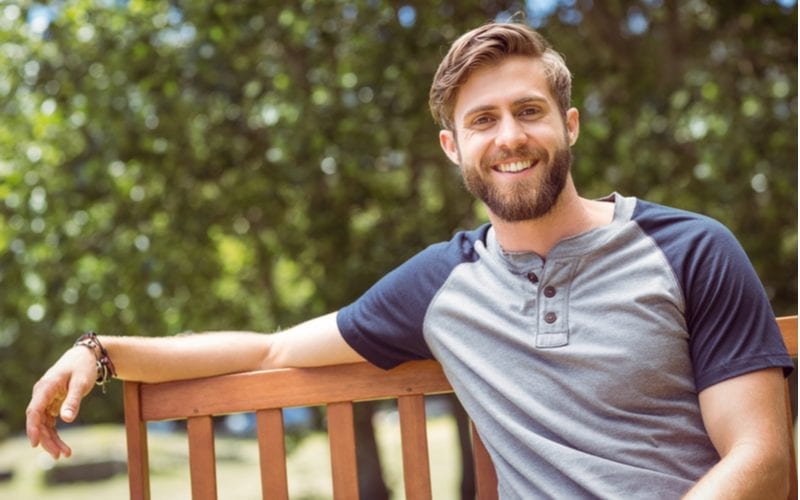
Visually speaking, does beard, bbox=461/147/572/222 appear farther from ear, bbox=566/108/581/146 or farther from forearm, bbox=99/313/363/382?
forearm, bbox=99/313/363/382

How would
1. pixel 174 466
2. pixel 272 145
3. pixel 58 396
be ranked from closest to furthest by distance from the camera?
pixel 58 396 < pixel 272 145 < pixel 174 466

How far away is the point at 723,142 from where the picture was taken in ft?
17.7

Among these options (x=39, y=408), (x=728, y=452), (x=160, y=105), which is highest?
(x=160, y=105)

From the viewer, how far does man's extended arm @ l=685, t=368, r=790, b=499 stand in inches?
83.0

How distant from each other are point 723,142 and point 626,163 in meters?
0.54

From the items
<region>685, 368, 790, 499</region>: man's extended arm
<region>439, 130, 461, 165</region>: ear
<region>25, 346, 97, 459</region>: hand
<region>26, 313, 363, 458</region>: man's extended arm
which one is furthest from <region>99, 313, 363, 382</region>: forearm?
<region>685, 368, 790, 499</region>: man's extended arm

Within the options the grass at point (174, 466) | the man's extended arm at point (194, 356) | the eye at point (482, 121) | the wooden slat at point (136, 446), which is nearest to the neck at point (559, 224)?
the eye at point (482, 121)

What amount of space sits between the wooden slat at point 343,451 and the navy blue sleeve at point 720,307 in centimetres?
93

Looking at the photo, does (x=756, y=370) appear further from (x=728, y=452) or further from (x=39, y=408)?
(x=39, y=408)

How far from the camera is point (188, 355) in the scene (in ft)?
8.91

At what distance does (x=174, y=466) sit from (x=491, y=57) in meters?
17.0

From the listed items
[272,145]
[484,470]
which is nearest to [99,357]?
[484,470]

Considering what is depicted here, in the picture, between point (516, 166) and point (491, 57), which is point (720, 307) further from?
point (491, 57)

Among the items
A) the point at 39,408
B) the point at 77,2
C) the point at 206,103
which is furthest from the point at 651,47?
the point at 39,408
